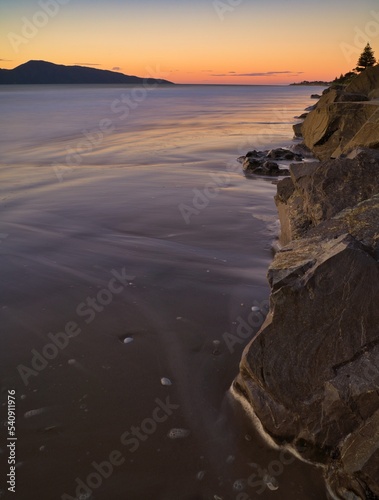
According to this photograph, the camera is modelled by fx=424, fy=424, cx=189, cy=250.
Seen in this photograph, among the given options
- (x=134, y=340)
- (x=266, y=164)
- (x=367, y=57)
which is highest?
(x=367, y=57)

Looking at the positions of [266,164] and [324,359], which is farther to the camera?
[266,164]

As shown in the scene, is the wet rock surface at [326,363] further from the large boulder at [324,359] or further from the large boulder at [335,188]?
the large boulder at [335,188]

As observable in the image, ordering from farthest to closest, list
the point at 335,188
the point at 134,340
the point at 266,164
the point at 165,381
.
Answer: the point at 266,164 < the point at 335,188 < the point at 134,340 < the point at 165,381

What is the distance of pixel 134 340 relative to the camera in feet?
13.8

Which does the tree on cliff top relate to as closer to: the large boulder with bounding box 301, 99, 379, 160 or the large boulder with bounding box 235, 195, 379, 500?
the large boulder with bounding box 301, 99, 379, 160

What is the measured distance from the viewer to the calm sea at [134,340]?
2.91 meters

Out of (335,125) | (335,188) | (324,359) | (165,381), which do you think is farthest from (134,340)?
(335,125)

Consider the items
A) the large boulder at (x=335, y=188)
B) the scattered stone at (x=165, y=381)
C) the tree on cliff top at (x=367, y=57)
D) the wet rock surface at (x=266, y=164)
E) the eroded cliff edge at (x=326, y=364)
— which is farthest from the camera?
the tree on cliff top at (x=367, y=57)

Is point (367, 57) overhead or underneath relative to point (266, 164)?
overhead

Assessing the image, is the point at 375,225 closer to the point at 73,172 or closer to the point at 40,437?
the point at 40,437

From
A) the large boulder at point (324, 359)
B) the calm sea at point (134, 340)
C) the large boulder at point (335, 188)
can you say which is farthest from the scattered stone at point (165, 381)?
the large boulder at point (335, 188)

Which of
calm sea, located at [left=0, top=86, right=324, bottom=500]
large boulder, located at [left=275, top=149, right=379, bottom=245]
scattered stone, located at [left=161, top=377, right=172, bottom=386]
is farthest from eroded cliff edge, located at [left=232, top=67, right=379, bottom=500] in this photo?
large boulder, located at [left=275, top=149, right=379, bottom=245]

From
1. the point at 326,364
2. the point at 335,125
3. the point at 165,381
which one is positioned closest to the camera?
the point at 326,364

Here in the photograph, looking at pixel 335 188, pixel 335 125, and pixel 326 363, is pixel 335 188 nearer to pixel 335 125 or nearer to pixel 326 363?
pixel 326 363
